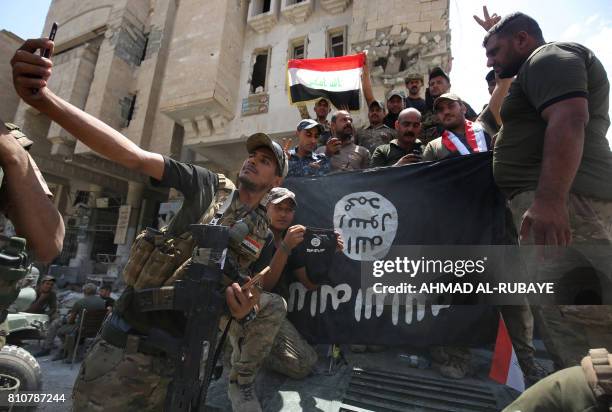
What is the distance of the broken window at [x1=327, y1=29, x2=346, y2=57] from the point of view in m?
10.2

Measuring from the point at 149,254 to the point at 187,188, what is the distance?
435 millimetres

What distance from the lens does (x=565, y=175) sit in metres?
1.39

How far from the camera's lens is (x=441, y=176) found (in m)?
2.90

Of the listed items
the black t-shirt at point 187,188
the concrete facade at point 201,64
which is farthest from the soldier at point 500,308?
the concrete facade at point 201,64

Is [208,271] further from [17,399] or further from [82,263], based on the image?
[82,263]

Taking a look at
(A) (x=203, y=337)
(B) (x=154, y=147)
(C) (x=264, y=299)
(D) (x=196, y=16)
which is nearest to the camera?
(A) (x=203, y=337)

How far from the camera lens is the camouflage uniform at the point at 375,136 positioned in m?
4.66

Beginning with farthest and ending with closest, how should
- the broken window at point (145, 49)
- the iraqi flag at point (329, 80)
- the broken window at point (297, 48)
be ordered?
the broken window at point (145, 49), the broken window at point (297, 48), the iraqi flag at point (329, 80)

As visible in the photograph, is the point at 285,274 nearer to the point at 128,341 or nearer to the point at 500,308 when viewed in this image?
the point at 128,341

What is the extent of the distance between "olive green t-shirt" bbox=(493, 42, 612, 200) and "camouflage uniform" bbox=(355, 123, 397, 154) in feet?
9.26

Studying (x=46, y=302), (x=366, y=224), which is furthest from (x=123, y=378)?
(x=46, y=302)

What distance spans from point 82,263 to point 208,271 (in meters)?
17.0

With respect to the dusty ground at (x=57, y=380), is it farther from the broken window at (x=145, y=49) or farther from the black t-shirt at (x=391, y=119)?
the broken window at (x=145, y=49)

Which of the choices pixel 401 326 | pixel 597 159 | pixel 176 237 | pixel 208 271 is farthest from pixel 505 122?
pixel 176 237
